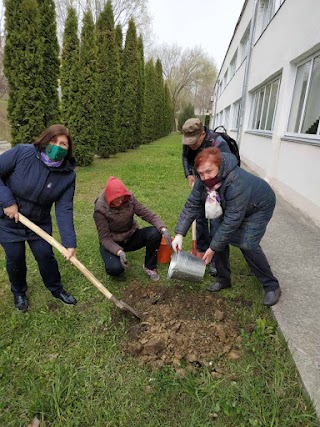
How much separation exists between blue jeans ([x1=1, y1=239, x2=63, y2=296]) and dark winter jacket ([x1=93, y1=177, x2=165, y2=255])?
0.58m

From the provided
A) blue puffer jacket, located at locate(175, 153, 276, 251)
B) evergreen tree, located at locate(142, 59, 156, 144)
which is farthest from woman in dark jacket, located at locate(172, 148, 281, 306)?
evergreen tree, located at locate(142, 59, 156, 144)

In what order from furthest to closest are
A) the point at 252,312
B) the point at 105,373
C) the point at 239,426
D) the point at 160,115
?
1. the point at 160,115
2. the point at 252,312
3. the point at 105,373
4. the point at 239,426

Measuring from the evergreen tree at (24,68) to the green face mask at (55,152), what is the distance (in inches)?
234

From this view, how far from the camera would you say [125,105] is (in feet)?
45.1

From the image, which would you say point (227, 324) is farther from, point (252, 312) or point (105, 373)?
point (105, 373)

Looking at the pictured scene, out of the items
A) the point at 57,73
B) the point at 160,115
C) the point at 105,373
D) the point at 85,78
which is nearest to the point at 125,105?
the point at 85,78

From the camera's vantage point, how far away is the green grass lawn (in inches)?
69.0

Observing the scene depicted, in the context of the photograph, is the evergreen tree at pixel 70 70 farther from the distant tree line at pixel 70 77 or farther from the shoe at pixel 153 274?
the shoe at pixel 153 274

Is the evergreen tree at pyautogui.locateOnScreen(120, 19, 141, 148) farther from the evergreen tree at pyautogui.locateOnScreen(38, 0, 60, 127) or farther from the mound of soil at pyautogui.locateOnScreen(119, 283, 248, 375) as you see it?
the mound of soil at pyautogui.locateOnScreen(119, 283, 248, 375)

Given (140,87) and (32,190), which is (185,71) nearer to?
(140,87)

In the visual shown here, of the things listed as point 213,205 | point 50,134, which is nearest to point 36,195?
point 50,134

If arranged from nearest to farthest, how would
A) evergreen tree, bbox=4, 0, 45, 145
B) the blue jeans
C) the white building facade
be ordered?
the blue jeans, the white building facade, evergreen tree, bbox=4, 0, 45, 145

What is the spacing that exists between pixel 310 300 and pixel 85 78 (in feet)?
29.3

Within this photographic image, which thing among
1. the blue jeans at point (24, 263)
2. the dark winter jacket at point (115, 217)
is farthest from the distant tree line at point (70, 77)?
the blue jeans at point (24, 263)
